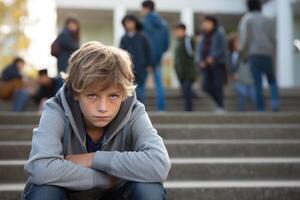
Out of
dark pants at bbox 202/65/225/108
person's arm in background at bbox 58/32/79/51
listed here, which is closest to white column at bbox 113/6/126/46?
person's arm in background at bbox 58/32/79/51

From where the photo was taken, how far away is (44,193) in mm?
2285

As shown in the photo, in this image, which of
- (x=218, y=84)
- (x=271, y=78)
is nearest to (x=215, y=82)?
(x=218, y=84)

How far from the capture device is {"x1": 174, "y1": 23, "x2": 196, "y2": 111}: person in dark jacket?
709cm

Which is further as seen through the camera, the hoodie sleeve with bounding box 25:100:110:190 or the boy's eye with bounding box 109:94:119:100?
Answer: the boy's eye with bounding box 109:94:119:100

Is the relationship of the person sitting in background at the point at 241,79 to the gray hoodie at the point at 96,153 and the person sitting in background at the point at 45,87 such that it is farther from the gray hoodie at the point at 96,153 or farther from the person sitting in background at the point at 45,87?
the gray hoodie at the point at 96,153

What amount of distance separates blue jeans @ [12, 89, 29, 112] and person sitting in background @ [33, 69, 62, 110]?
0.52 feet

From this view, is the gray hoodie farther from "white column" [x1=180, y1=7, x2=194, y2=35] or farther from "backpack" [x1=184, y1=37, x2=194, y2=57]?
"white column" [x1=180, y1=7, x2=194, y2=35]

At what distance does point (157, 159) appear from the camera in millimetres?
2441

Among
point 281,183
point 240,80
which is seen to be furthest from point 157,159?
point 240,80

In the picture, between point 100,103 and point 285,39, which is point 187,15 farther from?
point 100,103

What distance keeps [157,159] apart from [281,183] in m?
1.56

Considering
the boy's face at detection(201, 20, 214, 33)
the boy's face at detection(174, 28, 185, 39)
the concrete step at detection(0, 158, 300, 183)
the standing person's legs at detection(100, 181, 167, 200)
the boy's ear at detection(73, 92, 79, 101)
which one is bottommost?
the concrete step at detection(0, 158, 300, 183)

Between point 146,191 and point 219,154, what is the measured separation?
220cm

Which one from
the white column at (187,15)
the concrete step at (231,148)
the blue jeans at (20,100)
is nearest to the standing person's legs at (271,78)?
the concrete step at (231,148)
